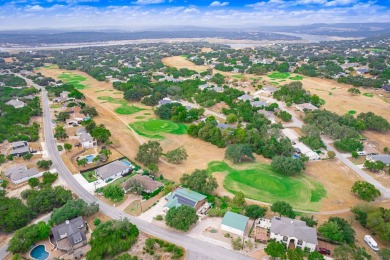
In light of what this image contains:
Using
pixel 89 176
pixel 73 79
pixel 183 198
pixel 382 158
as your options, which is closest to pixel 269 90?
pixel 382 158

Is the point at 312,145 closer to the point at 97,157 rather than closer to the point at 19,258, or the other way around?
the point at 97,157

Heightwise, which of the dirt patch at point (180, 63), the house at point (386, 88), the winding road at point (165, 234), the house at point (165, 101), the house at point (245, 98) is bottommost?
the winding road at point (165, 234)

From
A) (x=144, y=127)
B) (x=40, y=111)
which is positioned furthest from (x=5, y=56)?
(x=144, y=127)

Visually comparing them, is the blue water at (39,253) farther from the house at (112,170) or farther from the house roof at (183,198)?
the house roof at (183,198)

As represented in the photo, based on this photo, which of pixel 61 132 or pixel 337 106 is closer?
pixel 61 132

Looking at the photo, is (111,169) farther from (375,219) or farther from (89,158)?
(375,219)

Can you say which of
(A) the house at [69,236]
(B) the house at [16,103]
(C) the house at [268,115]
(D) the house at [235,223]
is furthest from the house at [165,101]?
(A) the house at [69,236]

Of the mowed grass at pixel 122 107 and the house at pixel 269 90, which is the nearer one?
the mowed grass at pixel 122 107
